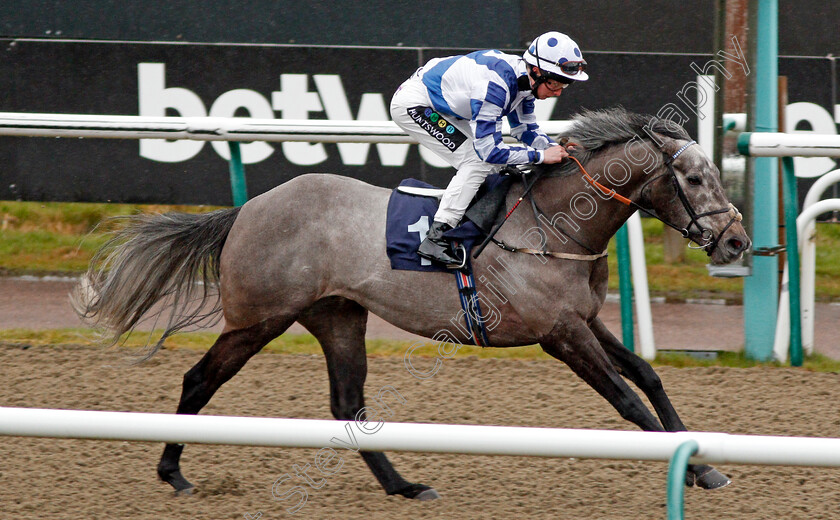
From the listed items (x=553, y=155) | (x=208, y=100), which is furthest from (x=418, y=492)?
(x=208, y=100)

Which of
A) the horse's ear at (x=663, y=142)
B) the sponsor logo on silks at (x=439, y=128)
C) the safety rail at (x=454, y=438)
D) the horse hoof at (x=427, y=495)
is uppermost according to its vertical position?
the sponsor logo on silks at (x=439, y=128)

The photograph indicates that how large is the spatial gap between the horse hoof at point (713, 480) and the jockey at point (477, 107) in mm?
1180

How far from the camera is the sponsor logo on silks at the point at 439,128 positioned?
387 cm

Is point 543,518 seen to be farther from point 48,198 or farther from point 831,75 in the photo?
point 48,198

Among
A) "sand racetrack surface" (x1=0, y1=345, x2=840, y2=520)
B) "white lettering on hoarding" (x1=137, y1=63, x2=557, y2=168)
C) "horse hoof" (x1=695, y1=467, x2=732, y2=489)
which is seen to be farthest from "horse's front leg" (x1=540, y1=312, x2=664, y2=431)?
"white lettering on hoarding" (x1=137, y1=63, x2=557, y2=168)

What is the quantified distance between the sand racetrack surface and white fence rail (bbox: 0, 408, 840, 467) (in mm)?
1551

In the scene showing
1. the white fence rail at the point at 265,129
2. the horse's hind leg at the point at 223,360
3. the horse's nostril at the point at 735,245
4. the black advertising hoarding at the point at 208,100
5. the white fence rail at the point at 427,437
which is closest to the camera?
the white fence rail at the point at 427,437

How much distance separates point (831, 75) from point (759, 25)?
59.9 inches

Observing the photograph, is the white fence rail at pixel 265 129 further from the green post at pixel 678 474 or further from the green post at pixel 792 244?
the green post at pixel 678 474

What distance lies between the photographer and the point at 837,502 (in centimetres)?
346

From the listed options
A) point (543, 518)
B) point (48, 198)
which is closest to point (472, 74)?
point (543, 518)

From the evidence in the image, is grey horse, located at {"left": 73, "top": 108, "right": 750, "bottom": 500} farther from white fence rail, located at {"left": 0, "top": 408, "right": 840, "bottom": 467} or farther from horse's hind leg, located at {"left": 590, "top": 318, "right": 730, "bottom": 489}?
white fence rail, located at {"left": 0, "top": 408, "right": 840, "bottom": 467}

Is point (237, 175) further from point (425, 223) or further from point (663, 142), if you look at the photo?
point (663, 142)

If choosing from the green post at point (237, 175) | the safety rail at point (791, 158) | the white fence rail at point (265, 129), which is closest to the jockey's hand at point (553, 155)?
the white fence rail at point (265, 129)
